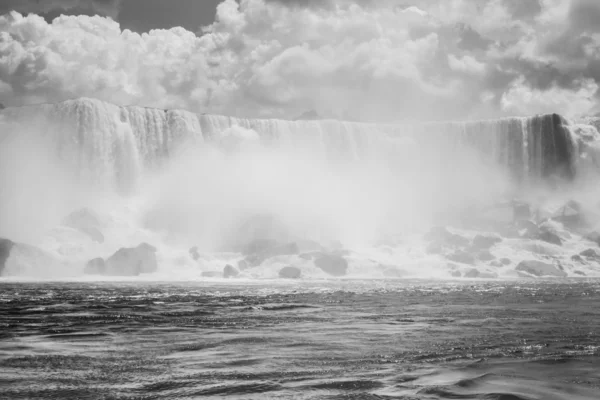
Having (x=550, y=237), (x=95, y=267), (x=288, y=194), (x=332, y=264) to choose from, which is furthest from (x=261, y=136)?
(x=550, y=237)

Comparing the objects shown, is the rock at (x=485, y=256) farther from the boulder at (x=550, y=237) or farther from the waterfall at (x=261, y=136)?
the waterfall at (x=261, y=136)

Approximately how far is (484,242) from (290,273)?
22.4 meters

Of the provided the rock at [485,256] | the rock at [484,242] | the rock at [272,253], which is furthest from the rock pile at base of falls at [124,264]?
the rock at [484,242]

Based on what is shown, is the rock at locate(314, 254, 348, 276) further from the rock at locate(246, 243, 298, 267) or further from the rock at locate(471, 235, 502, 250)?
the rock at locate(471, 235, 502, 250)

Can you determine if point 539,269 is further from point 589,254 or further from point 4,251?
point 4,251

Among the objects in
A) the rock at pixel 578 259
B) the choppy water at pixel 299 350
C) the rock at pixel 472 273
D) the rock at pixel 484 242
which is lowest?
the choppy water at pixel 299 350

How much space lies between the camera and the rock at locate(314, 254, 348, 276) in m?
56.6

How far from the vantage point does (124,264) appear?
5491 centimetres

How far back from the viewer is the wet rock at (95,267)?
2149 inches

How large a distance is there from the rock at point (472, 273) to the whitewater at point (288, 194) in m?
0.09

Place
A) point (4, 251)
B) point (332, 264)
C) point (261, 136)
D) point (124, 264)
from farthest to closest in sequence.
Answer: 1. point (261, 136)
2. point (332, 264)
3. point (124, 264)
4. point (4, 251)

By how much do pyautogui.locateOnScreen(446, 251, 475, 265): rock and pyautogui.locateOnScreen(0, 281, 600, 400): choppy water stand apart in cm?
3446

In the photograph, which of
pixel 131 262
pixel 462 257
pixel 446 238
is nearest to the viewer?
pixel 131 262

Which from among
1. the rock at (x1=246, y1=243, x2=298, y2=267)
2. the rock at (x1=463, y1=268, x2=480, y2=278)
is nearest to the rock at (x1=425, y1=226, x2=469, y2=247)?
the rock at (x1=463, y1=268, x2=480, y2=278)
